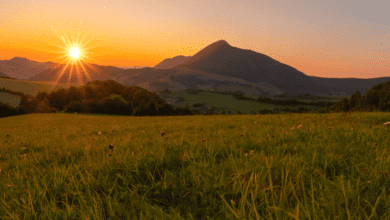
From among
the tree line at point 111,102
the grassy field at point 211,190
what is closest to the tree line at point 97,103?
the tree line at point 111,102

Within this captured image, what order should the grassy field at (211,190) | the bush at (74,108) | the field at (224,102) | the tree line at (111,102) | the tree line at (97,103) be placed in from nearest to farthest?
the grassy field at (211,190) < the tree line at (111,102) < the bush at (74,108) < the tree line at (97,103) < the field at (224,102)

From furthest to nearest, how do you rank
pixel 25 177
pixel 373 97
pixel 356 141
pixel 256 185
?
pixel 373 97, pixel 356 141, pixel 25 177, pixel 256 185

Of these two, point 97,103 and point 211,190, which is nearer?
point 211,190

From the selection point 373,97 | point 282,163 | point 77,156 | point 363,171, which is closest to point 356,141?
point 363,171

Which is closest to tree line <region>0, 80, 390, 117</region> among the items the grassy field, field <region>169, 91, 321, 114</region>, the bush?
the bush

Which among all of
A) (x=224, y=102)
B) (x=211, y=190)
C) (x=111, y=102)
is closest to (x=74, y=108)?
(x=111, y=102)

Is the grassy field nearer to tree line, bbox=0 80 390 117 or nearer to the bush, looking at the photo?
tree line, bbox=0 80 390 117

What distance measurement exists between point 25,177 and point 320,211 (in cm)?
342

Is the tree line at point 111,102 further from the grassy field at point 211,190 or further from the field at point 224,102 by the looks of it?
the field at point 224,102

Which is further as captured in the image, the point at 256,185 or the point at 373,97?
the point at 373,97

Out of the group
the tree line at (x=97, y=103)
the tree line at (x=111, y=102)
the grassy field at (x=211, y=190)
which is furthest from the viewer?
the tree line at (x=97, y=103)

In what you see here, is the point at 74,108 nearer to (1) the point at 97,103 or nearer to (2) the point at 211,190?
(1) the point at 97,103

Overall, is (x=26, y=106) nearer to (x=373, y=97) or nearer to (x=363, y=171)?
(x=363, y=171)

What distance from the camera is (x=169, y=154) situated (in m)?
2.75
